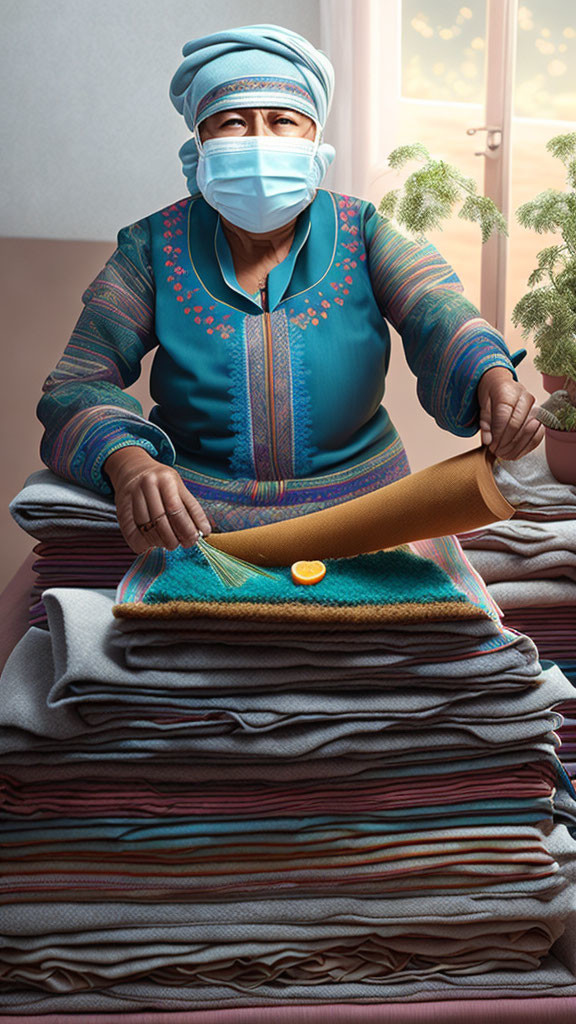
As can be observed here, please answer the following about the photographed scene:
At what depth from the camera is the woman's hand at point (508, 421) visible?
83 cm

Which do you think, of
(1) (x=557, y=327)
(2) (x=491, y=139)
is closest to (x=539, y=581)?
(1) (x=557, y=327)

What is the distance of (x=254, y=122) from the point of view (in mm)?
1062

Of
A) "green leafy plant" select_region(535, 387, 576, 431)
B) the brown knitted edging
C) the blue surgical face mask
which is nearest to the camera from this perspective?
the brown knitted edging

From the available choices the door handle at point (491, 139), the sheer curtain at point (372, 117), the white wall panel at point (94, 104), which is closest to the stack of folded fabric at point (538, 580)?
the sheer curtain at point (372, 117)

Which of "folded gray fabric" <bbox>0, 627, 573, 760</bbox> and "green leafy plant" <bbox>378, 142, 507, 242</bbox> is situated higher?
"green leafy plant" <bbox>378, 142, 507, 242</bbox>

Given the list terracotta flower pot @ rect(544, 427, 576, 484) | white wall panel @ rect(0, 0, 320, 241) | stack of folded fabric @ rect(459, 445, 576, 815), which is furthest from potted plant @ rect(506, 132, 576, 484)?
Result: white wall panel @ rect(0, 0, 320, 241)

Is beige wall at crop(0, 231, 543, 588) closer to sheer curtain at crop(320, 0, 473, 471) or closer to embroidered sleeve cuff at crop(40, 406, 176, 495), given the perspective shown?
sheer curtain at crop(320, 0, 473, 471)

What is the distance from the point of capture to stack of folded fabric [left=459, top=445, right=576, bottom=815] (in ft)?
3.52

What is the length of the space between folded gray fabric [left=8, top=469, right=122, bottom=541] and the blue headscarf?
0.42 m

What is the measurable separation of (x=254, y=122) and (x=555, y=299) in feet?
1.40

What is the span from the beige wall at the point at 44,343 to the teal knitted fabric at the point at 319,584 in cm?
110

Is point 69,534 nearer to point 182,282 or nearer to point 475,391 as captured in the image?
point 182,282

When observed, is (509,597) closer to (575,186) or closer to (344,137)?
(575,186)

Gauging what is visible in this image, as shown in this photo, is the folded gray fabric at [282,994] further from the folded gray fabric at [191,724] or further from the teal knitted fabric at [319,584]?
the teal knitted fabric at [319,584]
